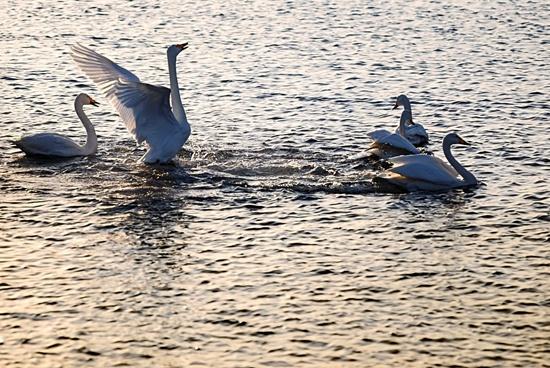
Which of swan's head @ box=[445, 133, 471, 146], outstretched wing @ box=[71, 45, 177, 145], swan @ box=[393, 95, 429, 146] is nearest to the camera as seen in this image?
swan's head @ box=[445, 133, 471, 146]

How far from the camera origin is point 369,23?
84.4ft

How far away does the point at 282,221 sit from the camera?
507 inches

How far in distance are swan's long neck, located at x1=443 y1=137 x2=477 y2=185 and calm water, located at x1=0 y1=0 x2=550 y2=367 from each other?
25 centimetres

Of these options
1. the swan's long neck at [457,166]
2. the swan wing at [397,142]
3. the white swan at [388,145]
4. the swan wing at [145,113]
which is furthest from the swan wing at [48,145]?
the swan's long neck at [457,166]

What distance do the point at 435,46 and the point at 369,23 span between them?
314 centimetres

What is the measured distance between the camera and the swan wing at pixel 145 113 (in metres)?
15.1

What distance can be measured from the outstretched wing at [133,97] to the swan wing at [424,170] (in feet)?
9.98

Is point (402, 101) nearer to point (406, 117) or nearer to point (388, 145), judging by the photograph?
point (406, 117)

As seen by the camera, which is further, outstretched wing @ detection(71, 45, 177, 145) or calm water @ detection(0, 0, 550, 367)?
outstretched wing @ detection(71, 45, 177, 145)

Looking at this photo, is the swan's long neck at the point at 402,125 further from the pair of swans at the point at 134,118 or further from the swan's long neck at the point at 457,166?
the pair of swans at the point at 134,118

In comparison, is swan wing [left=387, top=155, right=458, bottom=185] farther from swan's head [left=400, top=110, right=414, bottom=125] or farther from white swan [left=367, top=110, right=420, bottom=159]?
swan's head [left=400, top=110, right=414, bottom=125]

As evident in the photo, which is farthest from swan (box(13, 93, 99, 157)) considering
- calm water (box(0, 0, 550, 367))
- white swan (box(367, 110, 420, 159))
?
white swan (box(367, 110, 420, 159))

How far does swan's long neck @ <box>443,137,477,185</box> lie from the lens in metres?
14.2

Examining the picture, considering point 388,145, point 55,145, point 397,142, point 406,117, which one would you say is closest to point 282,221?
point 388,145
